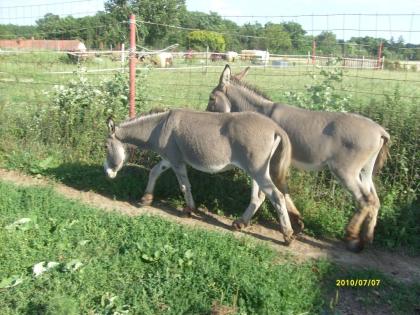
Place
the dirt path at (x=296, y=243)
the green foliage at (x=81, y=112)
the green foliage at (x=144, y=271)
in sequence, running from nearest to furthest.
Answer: the green foliage at (x=144, y=271)
the dirt path at (x=296, y=243)
the green foliage at (x=81, y=112)

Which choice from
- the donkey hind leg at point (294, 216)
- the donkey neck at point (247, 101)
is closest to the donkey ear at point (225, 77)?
the donkey neck at point (247, 101)

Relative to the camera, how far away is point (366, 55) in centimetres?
737

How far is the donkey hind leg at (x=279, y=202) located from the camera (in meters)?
5.46

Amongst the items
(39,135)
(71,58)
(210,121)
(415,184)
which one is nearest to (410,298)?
(415,184)

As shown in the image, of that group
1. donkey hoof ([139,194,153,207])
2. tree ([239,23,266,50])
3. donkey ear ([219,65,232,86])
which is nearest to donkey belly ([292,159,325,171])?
donkey ear ([219,65,232,86])

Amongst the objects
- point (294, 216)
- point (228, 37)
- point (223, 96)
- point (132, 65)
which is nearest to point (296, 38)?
point (228, 37)

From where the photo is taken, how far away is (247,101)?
6523 mm

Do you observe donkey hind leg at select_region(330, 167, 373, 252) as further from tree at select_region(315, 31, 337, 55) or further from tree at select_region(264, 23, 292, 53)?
tree at select_region(264, 23, 292, 53)

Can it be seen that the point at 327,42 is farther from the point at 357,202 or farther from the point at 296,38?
the point at 357,202

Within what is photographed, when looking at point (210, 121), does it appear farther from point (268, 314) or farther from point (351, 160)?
point (268, 314)

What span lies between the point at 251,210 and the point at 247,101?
156 centimetres

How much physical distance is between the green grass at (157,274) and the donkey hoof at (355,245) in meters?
0.57
